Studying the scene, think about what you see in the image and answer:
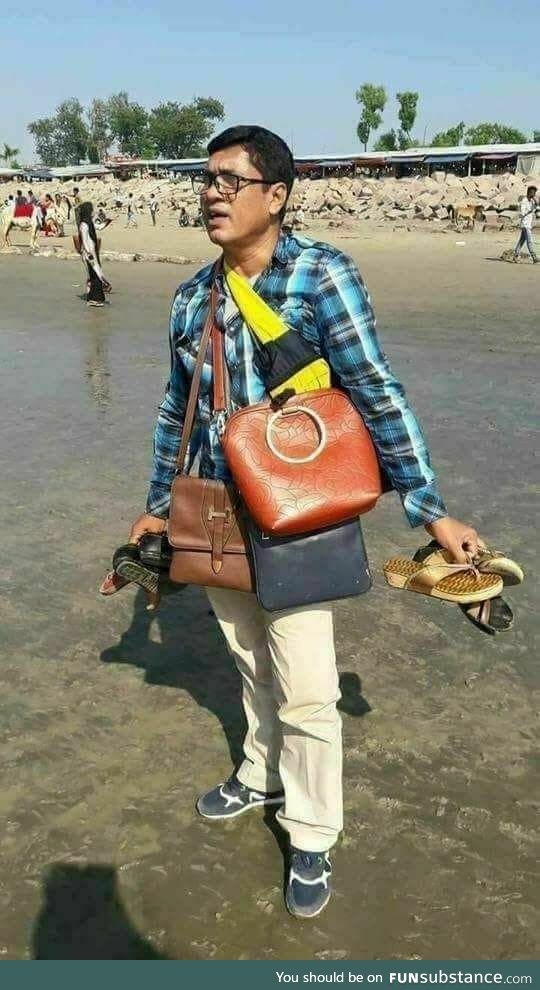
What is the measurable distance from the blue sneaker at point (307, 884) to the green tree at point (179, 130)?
101 metres

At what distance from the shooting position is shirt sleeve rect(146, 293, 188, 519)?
2340 mm

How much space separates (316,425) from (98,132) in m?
131

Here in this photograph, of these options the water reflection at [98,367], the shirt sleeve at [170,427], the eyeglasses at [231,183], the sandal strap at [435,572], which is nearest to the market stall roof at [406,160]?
the water reflection at [98,367]

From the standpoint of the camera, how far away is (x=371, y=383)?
203cm

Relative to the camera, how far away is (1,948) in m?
2.20

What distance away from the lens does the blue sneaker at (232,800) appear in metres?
2.64

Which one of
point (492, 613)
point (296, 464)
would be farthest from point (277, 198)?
point (492, 613)

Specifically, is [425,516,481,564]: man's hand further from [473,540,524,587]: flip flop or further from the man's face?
the man's face

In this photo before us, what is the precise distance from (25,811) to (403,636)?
1859mm

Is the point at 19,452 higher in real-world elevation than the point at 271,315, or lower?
lower

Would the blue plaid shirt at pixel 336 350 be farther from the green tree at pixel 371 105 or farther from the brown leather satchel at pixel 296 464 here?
the green tree at pixel 371 105

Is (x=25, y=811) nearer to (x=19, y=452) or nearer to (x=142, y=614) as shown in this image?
(x=142, y=614)

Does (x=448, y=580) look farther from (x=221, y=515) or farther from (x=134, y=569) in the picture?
(x=134, y=569)

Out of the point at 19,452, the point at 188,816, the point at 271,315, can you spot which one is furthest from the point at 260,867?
the point at 19,452
